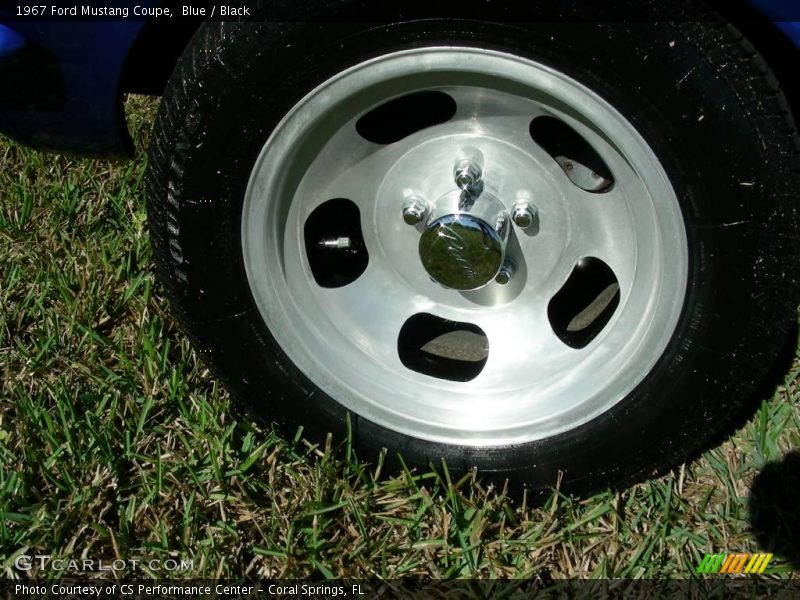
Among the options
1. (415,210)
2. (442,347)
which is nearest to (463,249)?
(415,210)

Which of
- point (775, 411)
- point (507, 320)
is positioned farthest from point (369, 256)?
point (775, 411)

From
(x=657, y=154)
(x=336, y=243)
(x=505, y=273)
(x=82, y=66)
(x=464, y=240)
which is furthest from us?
(x=336, y=243)

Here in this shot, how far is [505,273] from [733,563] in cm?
80

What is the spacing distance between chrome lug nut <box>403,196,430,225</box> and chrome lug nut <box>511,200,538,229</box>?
0.19 meters

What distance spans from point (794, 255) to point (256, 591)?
1266 millimetres

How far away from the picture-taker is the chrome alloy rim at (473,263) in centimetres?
170

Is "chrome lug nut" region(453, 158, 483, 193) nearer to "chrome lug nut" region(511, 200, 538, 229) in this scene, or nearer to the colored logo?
"chrome lug nut" region(511, 200, 538, 229)

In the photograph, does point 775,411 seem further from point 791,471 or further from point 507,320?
point 507,320

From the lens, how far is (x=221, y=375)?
199 cm

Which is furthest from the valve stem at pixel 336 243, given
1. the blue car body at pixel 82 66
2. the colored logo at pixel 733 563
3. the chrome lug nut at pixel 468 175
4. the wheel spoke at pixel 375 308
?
the colored logo at pixel 733 563

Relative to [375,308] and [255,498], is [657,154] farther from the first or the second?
[255,498]

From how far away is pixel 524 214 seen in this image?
6.28 ft

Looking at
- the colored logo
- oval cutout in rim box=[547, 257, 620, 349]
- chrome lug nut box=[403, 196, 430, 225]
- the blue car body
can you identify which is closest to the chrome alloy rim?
chrome lug nut box=[403, 196, 430, 225]

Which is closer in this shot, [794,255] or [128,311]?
[794,255]
